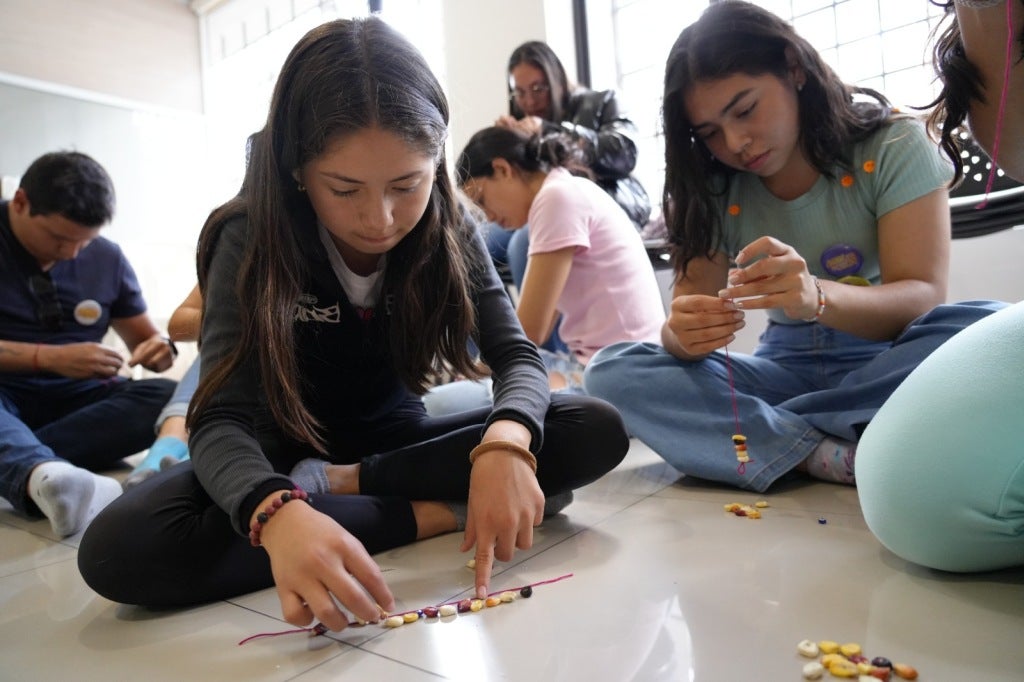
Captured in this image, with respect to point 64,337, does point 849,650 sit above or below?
below

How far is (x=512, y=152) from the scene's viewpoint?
193 centimetres

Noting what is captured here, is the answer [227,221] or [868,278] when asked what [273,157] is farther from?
[868,278]

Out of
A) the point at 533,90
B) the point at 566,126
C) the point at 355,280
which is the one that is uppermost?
the point at 533,90

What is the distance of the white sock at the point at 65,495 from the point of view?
134 centimetres

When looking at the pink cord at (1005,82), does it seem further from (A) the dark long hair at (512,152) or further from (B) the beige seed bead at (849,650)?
(A) the dark long hair at (512,152)

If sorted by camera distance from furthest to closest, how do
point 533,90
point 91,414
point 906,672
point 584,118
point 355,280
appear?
point 533,90
point 584,118
point 91,414
point 355,280
point 906,672

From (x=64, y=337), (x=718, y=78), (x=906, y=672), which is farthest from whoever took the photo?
(x=64, y=337)

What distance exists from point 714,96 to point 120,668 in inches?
46.1

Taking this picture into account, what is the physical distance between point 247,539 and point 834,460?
0.93m

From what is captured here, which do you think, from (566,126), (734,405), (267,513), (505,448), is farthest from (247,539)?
(566,126)

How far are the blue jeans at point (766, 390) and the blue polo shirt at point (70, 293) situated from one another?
1.51m

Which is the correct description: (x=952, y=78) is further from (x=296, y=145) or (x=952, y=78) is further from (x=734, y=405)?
(x=296, y=145)

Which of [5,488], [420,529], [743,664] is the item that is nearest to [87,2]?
[5,488]

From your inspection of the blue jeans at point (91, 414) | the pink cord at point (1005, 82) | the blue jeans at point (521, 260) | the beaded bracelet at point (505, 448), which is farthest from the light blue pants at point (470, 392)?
the pink cord at point (1005, 82)
